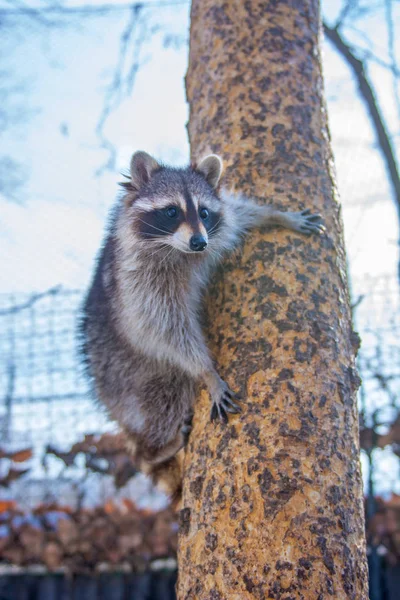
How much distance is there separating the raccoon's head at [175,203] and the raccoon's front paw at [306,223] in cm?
37

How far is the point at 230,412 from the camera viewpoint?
5.65ft

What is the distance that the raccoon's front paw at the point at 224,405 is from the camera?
172 cm

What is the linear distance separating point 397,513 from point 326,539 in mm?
2833

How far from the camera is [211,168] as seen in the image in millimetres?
2352

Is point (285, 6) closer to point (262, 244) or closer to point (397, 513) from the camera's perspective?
point (262, 244)

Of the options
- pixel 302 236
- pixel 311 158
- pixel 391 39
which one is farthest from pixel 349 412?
pixel 391 39

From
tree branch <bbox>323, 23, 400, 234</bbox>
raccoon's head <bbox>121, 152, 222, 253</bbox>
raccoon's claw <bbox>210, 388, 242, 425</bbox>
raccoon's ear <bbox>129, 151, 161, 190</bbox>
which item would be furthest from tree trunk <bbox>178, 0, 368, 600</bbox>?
tree branch <bbox>323, 23, 400, 234</bbox>

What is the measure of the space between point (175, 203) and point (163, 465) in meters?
1.14

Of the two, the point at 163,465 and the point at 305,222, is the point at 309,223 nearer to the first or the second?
the point at 305,222

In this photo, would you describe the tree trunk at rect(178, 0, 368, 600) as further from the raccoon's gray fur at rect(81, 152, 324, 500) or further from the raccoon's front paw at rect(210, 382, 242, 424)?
the raccoon's gray fur at rect(81, 152, 324, 500)

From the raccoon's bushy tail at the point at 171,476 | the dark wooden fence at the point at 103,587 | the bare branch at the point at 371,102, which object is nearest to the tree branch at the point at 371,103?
the bare branch at the point at 371,102

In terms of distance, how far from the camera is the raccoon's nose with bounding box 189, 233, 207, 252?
2188 mm

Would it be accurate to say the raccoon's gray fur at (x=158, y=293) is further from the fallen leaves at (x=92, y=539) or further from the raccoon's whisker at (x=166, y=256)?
the fallen leaves at (x=92, y=539)

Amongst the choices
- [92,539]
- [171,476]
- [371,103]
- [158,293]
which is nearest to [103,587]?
[92,539]
